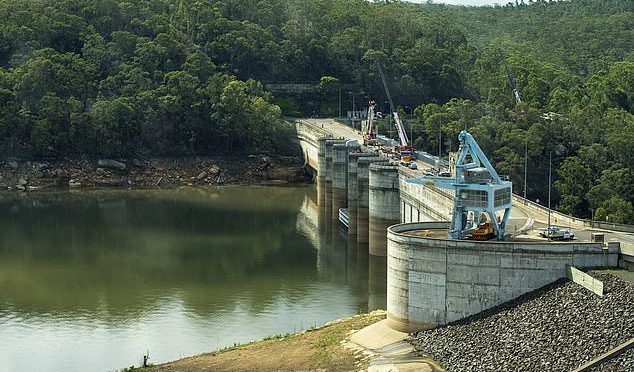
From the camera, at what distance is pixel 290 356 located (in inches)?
2387

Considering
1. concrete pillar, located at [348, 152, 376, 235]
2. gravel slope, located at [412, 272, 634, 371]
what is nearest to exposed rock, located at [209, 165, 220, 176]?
concrete pillar, located at [348, 152, 376, 235]

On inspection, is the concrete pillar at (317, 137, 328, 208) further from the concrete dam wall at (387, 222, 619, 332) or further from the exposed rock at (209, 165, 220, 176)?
the concrete dam wall at (387, 222, 619, 332)

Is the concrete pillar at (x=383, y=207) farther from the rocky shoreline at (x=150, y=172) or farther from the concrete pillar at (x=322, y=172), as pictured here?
the rocky shoreline at (x=150, y=172)

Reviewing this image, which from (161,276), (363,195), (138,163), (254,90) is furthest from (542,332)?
(254,90)

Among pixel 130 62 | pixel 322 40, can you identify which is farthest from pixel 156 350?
pixel 322 40

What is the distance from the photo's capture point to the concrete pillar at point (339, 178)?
11744cm

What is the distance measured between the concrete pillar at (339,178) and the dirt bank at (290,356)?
51.7m

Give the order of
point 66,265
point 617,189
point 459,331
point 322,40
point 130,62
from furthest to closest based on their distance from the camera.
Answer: point 322,40, point 130,62, point 617,189, point 66,265, point 459,331

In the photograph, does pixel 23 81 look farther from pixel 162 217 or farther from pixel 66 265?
pixel 66 265

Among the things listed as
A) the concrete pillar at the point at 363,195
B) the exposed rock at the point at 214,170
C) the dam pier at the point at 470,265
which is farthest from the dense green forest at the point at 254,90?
the dam pier at the point at 470,265

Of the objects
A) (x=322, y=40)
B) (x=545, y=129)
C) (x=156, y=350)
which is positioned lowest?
(x=156, y=350)

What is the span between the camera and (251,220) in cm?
11675

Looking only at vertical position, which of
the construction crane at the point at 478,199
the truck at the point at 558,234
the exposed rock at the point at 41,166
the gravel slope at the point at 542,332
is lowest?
the gravel slope at the point at 542,332

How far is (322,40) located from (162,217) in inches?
3101
